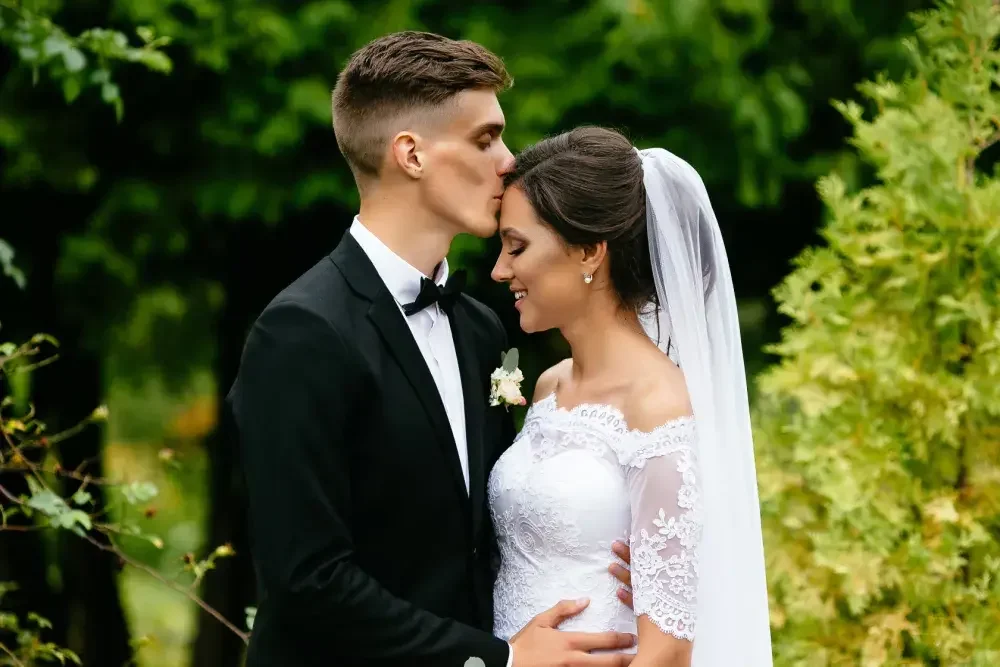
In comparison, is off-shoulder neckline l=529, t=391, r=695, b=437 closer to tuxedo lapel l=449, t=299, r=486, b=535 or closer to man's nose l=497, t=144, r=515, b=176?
tuxedo lapel l=449, t=299, r=486, b=535

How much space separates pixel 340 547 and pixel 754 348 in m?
6.48

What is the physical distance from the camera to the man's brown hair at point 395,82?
3.11 metres

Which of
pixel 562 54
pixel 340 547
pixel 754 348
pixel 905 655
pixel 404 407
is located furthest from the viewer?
pixel 754 348

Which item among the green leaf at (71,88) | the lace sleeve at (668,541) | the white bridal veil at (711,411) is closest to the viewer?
the lace sleeve at (668,541)

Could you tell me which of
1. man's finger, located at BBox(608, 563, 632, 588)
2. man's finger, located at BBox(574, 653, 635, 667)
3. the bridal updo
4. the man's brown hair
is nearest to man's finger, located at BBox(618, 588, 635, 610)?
man's finger, located at BBox(608, 563, 632, 588)

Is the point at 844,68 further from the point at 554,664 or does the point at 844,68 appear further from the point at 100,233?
the point at 554,664

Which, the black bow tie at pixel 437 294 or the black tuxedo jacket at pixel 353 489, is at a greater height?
the black bow tie at pixel 437 294

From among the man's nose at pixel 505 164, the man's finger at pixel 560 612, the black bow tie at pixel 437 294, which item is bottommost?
the man's finger at pixel 560 612

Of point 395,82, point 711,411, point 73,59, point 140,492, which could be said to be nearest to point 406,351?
point 395,82

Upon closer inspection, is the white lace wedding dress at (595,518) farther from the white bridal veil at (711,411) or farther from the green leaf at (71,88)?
the green leaf at (71,88)

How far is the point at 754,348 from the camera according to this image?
879 centimetres

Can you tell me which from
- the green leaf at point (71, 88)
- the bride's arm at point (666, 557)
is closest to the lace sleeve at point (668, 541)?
the bride's arm at point (666, 557)

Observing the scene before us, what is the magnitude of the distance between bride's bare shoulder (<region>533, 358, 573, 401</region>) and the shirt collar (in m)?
0.61

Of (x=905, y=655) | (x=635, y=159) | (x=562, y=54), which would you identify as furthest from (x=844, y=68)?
(x=635, y=159)
